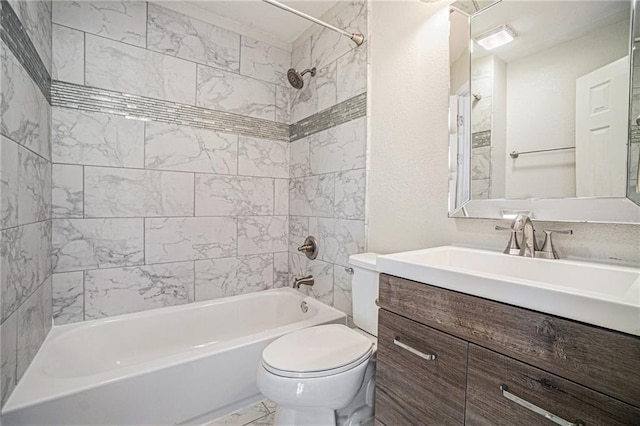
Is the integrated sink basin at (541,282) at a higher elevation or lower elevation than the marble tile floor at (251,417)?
higher

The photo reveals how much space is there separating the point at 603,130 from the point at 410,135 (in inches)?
30.4

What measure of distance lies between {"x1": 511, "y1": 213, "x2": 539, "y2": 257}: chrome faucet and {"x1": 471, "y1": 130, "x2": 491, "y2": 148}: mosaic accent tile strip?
1.28 ft

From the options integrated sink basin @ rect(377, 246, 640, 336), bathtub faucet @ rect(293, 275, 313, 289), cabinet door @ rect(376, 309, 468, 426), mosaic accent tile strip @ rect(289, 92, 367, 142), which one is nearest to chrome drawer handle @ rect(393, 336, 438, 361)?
cabinet door @ rect(376, 309, 468, 426)

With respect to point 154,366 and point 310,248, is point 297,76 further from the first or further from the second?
point 154,366

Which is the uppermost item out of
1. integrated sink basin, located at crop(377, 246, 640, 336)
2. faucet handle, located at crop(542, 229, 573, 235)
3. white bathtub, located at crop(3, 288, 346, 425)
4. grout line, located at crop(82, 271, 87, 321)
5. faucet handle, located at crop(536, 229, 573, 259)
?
faucet handle, located at crop(542, 229, 573, 235)

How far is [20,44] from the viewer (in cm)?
115

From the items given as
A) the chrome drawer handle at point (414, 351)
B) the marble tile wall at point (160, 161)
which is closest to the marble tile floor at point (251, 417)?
the marble tile wall at point (160, 161)

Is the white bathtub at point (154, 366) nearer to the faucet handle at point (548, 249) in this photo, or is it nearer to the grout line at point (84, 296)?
the grout line at point (84, 296)

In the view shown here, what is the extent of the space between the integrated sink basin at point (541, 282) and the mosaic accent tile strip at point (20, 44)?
5.26ft

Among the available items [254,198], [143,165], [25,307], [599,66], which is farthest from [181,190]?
[599,66]

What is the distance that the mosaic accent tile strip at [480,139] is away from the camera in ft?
4.24

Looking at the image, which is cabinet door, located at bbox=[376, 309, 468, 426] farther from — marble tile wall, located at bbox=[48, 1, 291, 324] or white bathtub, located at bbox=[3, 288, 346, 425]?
marble tile wall, located at bbox=[48, 1, 291, 324]

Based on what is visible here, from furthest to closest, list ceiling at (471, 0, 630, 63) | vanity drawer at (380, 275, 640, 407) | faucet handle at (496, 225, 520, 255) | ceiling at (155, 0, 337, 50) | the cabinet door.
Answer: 1. ceiling at (155, 0, 337, 50)
2. faucet handle at (496, 225, 520, 255)
3. ceiling at (471, 0, 630, 63)
4. the cabinet door
5. vanity drawer at (380, 275, 640, 407)

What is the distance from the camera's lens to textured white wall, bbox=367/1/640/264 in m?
1.45
